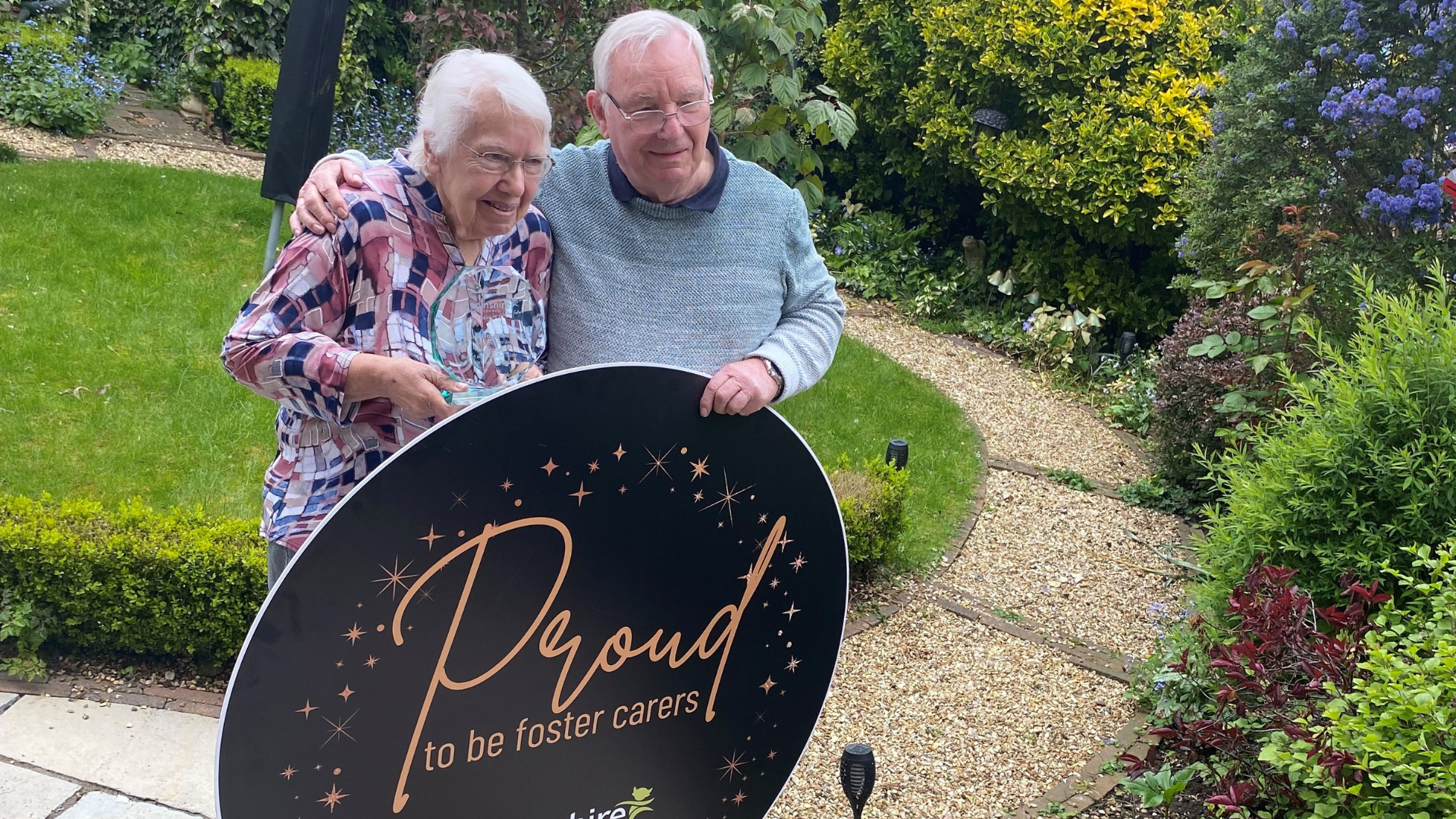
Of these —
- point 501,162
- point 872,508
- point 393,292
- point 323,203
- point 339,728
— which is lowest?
point 872,508

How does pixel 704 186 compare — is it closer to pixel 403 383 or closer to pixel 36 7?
pixel 403 383

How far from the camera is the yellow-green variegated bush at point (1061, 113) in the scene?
23.7ft

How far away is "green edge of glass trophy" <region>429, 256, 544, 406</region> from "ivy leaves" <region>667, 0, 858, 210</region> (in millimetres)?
2416

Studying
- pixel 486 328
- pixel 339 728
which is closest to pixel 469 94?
pixel 486 328

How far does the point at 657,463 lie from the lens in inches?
70.7

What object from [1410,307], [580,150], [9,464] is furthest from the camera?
[9,464]

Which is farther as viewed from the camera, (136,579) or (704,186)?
(136,579)

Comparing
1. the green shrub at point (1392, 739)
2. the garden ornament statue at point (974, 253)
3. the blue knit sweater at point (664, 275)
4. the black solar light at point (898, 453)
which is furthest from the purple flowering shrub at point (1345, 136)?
the blue knit sweater at point (664, 275)

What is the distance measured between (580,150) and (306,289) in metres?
0.60

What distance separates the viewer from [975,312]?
8.26 metres

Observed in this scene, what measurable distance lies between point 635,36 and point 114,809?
2271mm

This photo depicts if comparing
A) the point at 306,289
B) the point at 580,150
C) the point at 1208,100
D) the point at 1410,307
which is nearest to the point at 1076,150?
the point at 1208,100

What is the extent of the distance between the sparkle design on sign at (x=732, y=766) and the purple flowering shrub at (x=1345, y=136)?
12.6ft

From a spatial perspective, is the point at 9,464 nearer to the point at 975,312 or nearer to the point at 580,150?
the point at 580,150
